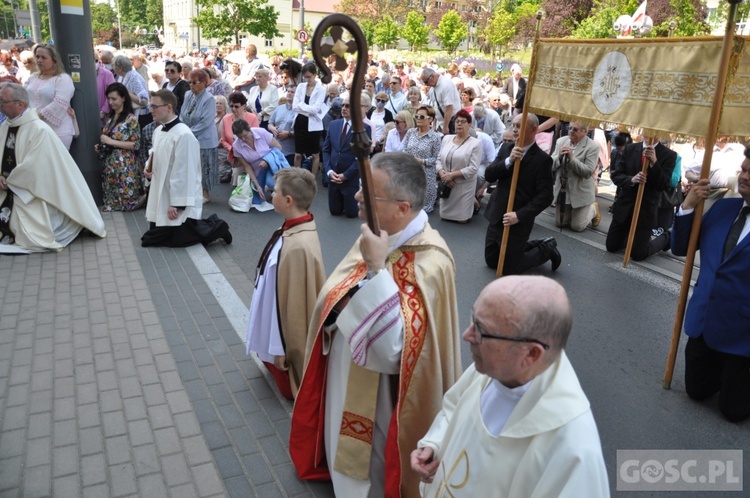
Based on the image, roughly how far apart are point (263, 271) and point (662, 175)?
562cm

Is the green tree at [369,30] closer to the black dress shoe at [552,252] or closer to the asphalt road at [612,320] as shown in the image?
the asphalt road at [612,320]

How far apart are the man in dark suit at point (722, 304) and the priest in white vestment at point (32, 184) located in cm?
658

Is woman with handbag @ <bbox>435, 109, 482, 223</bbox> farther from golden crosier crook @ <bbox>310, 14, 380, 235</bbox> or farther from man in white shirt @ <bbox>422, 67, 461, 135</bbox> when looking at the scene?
golden crosier crook @ <bbox>310, 14, 380, 235</bbox>

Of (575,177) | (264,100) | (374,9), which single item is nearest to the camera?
(575,177)

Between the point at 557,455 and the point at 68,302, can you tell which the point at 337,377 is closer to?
the point at 557,455

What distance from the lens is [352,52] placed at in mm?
2201

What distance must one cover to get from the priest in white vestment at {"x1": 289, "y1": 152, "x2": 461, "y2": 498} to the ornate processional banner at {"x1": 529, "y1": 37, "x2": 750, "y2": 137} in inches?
98.1

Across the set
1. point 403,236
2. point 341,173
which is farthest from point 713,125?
point 341,173

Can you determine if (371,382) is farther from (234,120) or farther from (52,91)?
(234,120)

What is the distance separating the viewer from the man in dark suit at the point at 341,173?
9.28 meters

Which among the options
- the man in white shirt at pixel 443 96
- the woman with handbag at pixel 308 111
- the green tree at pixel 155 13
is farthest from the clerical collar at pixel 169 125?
the green tree at pixel 155 13

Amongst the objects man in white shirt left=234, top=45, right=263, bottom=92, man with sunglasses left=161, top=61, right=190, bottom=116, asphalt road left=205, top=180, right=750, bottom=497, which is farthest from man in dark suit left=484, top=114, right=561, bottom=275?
man in white shirt left=234, top=45, right=263, bottom=92

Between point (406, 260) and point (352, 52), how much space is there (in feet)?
3.46

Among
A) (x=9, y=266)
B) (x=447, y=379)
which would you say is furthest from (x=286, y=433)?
(x=9, y=266)
